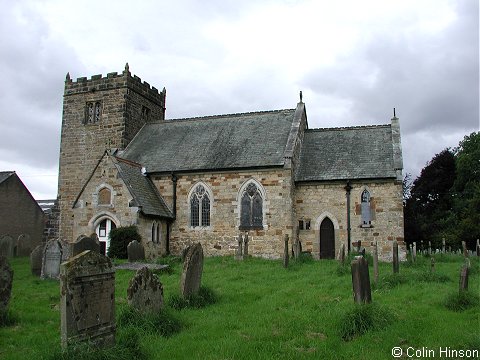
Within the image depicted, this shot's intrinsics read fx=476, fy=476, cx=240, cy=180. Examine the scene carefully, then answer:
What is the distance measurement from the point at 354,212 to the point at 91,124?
18068mm

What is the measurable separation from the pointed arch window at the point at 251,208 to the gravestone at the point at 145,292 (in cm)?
1489

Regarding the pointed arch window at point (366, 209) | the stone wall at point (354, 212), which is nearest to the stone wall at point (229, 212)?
the stone wall at point (354, 212)

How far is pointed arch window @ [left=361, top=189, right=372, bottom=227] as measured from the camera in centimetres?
2430

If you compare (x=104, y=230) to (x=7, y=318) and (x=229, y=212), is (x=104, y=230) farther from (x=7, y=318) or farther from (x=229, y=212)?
(x=7, y=318)

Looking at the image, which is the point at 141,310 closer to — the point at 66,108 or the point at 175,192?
the point at 175,192

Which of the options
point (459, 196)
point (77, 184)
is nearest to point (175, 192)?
point (77, 184)

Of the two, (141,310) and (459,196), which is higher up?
(459,196)

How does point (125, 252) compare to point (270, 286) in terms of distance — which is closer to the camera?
point (270, 286)

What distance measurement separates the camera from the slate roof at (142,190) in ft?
77.4

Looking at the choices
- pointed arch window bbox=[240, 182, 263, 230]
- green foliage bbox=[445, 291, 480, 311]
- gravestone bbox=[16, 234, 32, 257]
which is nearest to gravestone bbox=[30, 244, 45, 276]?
pointed arch window bbox=[240, 182, 263, 230]

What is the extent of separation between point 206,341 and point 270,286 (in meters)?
5.80

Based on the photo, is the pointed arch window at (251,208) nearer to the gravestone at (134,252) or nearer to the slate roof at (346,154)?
the slate roof at (346,154)

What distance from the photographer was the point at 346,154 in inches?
1048

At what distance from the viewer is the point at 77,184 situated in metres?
30.7
